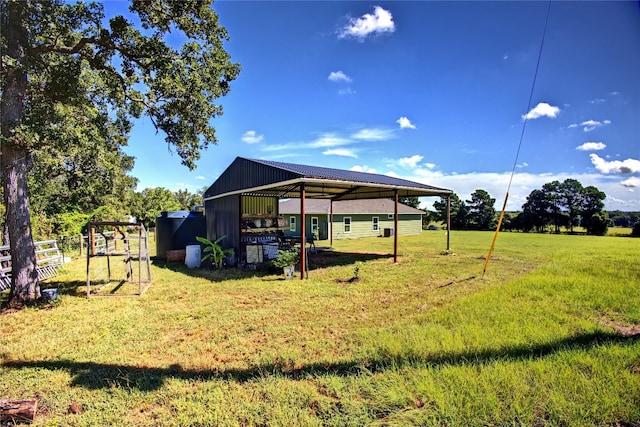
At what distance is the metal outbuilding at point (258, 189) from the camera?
29.8ft

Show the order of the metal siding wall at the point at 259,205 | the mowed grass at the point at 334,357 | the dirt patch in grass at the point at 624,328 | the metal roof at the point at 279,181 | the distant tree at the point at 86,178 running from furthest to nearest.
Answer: the metal siding wall at the point at 259,205, the metal roof at the point at 279,181, the distant tree at the point at 86,178, the dirt patch in grass at the point at 624,328, the mowed grass at the point at 334,357

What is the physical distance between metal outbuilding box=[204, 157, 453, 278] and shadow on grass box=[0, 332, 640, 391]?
15.8 feet

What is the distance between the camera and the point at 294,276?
8484 millimetres

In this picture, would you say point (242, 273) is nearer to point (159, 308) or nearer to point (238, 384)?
point (159, 308)

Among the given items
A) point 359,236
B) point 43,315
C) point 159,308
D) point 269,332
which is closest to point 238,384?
point 269,332

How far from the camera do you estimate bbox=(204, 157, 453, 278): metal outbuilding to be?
909 cm

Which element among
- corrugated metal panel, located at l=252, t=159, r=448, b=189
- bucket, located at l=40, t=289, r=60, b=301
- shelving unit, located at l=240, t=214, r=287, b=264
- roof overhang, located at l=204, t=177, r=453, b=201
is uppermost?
corrugated metal panel, located at l=252, t=159, r=448, b=189

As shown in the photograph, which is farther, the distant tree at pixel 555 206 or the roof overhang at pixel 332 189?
the distant tree at pixel 555 206

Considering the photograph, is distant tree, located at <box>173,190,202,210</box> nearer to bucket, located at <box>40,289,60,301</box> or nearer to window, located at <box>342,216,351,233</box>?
window, located at <box>342,216,351,233</box>

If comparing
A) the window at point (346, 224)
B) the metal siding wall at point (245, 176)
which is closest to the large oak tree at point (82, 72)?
the metal siding wall at point (245, 176)

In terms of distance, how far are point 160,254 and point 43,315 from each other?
7695 millimetres

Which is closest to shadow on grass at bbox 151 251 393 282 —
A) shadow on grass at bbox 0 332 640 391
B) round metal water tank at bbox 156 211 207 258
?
round metal water tank at bbox 156 211 207 258

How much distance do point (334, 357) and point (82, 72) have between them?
7781 millimetres

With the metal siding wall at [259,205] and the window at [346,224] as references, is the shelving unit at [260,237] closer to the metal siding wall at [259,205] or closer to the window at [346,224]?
the metal siding wall at [259,205]
